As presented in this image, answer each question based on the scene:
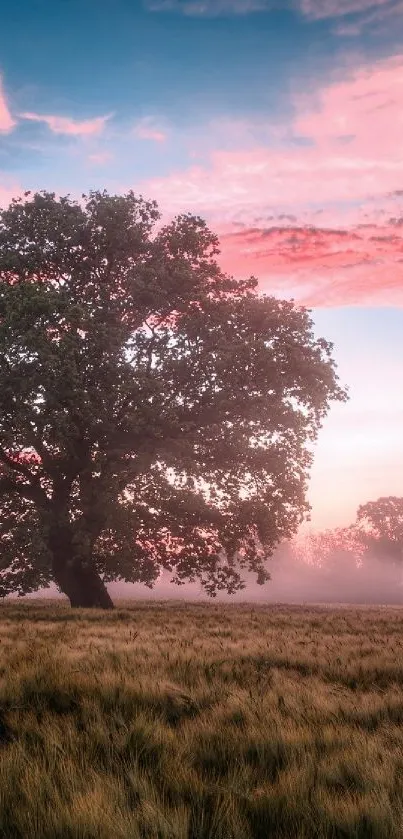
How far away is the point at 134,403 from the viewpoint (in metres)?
22.6

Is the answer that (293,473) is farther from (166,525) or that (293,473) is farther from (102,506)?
(102,506)

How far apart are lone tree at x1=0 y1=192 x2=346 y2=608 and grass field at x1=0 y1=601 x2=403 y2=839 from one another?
14.5 metres

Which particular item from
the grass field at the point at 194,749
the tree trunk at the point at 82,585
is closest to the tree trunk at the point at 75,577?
the tree trunk at the point at 82,585

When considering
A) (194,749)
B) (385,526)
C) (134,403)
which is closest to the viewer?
(194,749)

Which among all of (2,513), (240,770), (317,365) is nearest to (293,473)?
(317,365)

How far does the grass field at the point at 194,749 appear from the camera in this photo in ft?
9.41

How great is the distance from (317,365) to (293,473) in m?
4.62

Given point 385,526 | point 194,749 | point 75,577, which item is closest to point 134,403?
point 75,577

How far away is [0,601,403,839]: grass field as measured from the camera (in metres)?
2.87

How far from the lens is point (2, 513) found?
24.6 m

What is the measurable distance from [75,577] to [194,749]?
70.3 ft

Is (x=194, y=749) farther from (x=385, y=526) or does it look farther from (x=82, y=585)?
(x=385, y=526)

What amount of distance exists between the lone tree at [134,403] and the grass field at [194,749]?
1451 cm

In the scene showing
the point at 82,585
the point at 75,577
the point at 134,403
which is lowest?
the point at 82,585
